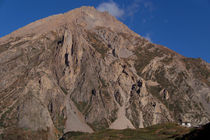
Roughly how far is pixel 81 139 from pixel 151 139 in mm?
43116

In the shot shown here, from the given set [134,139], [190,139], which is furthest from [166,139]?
[190,139]

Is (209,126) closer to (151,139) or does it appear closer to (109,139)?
(151,139)

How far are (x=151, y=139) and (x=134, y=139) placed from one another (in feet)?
35.9

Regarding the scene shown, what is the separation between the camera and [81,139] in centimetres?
14538

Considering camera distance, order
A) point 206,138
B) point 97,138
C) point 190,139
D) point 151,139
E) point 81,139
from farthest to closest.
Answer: point 81,139 → point 97,138 → point 151,139 → point 190,139 → point 206,138

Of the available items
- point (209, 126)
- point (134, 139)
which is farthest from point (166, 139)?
point (209, 126)

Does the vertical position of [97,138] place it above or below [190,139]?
above

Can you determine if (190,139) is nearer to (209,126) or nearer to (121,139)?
(209,126)

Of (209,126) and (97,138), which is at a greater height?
(97,138)

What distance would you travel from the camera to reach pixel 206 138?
50.4 m

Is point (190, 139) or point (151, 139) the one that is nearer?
point (190, 139)

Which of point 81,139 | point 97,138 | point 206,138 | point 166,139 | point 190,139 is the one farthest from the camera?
point 81,139

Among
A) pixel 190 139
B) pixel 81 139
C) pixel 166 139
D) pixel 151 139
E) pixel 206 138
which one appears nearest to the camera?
pixel 206 138

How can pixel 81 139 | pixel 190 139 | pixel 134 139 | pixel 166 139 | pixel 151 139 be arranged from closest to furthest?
pixel 190 139 → pixel 166 139 → pixel 151 139 → pixel 134 139 → pixel 81 139
